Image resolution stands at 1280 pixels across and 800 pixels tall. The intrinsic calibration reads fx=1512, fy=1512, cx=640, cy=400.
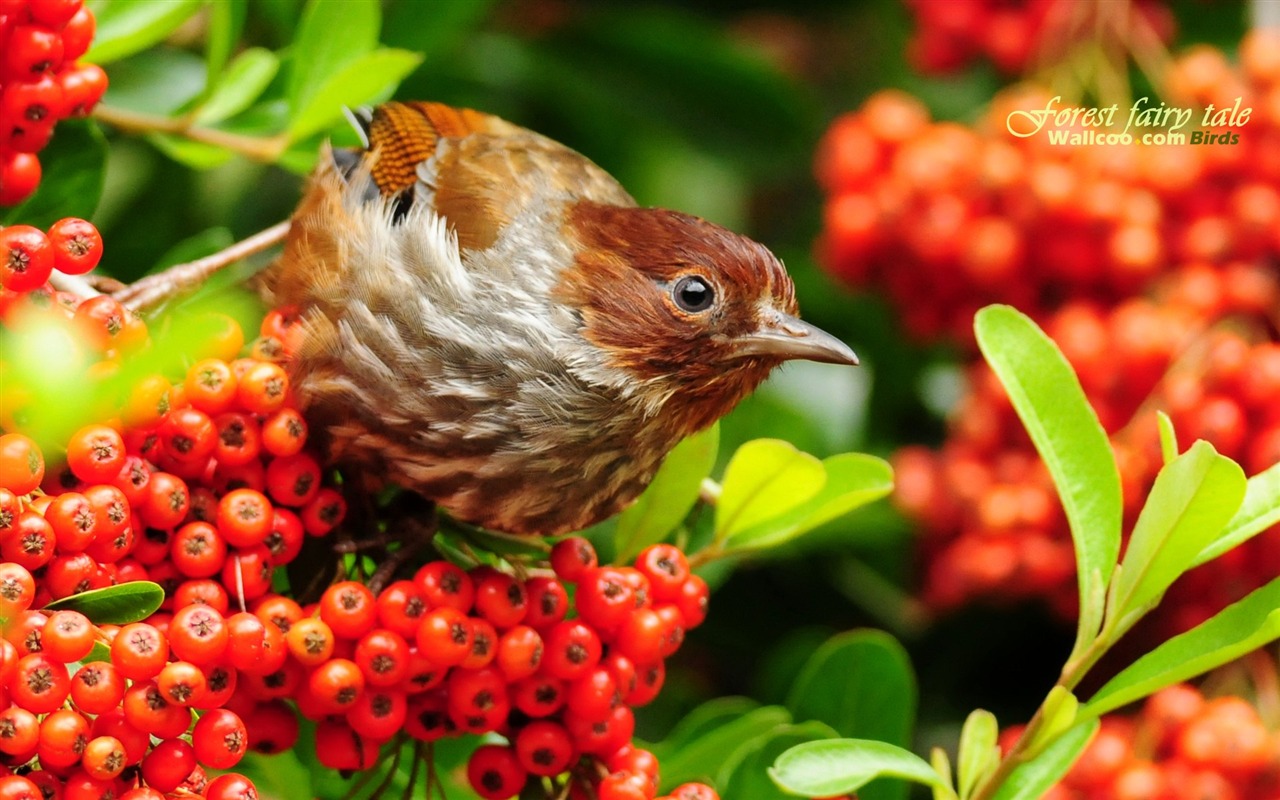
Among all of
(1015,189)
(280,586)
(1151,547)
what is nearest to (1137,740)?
(1151,547)

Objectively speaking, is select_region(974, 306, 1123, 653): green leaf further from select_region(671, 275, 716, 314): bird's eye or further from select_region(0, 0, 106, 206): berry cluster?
select_region(0, 0, 106, 206): berry cluster

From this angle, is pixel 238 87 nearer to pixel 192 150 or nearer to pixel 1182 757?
pixel 192 150

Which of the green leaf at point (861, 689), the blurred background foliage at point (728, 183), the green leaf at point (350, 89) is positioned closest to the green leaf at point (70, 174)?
the green leaf at point (350, 89)

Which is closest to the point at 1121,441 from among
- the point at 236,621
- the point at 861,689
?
the point at 861,689

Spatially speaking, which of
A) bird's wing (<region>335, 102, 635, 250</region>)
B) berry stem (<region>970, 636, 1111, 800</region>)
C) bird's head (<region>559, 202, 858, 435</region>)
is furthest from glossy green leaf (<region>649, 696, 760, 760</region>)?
bird's wing (<region>335, 102, 635, 250</region>)

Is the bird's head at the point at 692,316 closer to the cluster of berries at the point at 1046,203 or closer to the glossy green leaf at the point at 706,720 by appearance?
the glossy green leaf at the point at 706,720

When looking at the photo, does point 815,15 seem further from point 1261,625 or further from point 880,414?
point 1261,625
